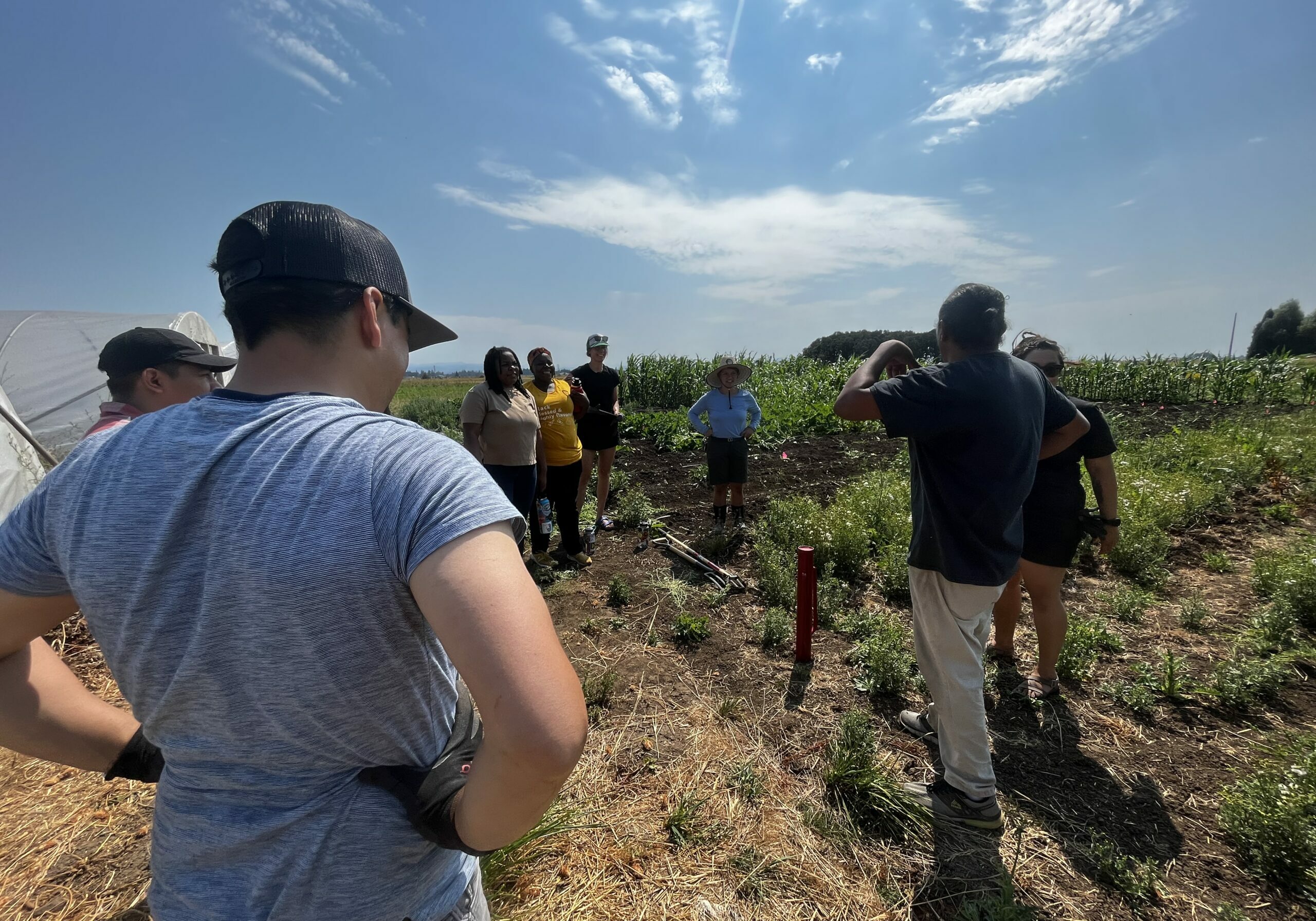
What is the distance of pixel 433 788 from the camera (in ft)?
3.11

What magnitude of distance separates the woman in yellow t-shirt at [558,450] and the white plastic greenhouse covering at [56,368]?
15.2ft

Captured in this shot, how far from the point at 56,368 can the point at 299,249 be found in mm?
11006

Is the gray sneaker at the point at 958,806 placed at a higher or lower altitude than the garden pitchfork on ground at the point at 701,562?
lower

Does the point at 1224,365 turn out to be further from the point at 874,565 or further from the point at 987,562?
the point at 987,562

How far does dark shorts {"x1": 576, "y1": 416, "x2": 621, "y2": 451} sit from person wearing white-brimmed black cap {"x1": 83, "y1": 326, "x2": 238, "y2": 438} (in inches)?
177

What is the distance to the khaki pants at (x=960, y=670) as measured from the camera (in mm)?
2730

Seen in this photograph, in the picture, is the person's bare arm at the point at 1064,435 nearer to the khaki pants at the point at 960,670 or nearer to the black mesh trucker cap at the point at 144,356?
the khaki pants at the point at 960,670

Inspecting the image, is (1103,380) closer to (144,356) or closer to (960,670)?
(960,670)

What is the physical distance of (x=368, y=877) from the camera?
954mm

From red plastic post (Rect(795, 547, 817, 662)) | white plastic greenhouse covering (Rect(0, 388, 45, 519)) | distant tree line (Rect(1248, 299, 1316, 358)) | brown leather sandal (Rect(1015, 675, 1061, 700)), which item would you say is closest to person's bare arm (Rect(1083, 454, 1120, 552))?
brown leather sandal (Rect(1015, 675, 1061, 700))

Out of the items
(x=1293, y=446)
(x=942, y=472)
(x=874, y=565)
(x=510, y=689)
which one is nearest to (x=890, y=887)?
(x=942, y=472)

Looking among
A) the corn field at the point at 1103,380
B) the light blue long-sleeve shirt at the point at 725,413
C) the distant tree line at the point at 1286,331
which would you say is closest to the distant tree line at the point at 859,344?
the corn field at the point at 1103,380

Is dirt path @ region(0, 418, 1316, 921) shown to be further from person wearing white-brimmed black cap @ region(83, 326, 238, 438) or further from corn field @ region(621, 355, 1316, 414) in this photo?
corn field @ region(621, 355, 1316, 414)

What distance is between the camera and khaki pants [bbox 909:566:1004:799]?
2.73 meters
